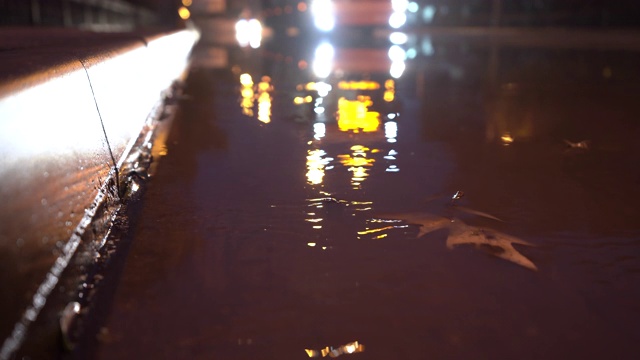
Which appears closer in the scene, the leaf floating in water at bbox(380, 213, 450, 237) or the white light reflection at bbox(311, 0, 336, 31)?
the leaf floating in water at bbox(380, 213, 450, 237)

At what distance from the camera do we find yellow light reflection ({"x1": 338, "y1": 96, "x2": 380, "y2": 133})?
5715 millimetres

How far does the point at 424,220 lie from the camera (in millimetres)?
3074

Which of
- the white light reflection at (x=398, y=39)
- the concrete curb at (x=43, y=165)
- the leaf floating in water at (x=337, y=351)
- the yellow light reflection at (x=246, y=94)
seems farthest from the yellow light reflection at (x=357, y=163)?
the white light reflection at (x=398, y=39)

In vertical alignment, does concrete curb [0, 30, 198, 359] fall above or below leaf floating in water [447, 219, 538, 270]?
above

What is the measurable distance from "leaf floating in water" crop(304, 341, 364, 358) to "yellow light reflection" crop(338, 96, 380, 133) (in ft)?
12.0

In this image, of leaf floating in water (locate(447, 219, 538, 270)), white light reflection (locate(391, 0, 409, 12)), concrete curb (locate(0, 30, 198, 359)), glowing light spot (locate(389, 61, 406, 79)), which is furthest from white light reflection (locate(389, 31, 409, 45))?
concrete curb (locate(0, 30, 198, 359))

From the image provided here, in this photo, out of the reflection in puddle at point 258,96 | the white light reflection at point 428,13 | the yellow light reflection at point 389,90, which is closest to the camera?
the reflection in puddle at point 258,96

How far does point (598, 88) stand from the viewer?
887 cm

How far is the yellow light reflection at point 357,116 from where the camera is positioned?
5.71 m

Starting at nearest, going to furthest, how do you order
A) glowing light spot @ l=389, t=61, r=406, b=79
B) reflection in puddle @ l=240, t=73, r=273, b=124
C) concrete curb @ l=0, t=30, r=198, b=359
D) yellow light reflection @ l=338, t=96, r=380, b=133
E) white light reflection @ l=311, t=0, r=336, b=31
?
concrete curb @ l=0, t=30, r=198, b=359 < yellow light reflection @ l=338, t=96, r=380, b=133 < reflection in puddle @ l=240, t=73, r=273, b=124 < glowing light spot @ l=389, t=61, r=406, b=79 < white light reflection @ l=311, t=0, r=336, b=31

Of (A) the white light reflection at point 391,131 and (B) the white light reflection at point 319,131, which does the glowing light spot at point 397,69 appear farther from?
(B) the white light reflection at point 319,131

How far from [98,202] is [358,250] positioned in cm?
104

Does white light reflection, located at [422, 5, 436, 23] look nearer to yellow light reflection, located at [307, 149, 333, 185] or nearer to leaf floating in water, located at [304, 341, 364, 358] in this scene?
yellow light reflection, located at [307, 149, 333, 185]

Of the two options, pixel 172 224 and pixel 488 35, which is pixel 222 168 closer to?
pixel 172 224
